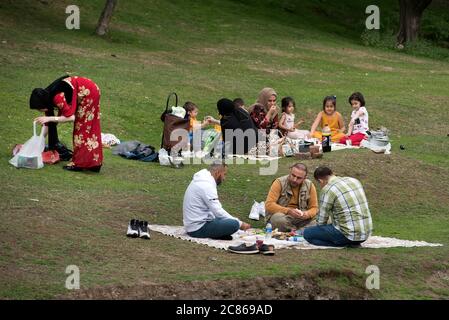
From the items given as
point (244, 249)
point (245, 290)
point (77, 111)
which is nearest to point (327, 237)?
point (244, 249)

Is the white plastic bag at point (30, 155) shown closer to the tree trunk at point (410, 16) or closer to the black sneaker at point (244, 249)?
the black sneaker at point (244, 249)

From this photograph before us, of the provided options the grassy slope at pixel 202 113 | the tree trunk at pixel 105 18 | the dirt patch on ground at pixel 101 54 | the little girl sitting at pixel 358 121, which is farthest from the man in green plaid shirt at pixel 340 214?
the tree trunk at pixel 105 18

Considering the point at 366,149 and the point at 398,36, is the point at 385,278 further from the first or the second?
the point at 398,36

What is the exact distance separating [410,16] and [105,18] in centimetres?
1270

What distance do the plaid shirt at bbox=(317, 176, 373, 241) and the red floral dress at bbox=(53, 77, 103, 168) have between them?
5486mm

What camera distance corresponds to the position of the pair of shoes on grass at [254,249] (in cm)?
1541

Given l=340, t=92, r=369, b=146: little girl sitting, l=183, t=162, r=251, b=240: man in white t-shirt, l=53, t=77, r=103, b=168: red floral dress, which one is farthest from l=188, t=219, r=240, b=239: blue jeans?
l=340, t=92, r=369, b=146: little girl sitting

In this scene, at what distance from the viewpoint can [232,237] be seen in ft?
54.4

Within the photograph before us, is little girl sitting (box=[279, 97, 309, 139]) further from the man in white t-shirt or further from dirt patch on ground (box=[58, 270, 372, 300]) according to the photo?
dirt patch on ground (box=[58, 270, 372, 300])

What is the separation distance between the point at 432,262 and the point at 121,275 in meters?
4.74

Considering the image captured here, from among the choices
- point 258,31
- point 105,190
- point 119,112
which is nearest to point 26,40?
point 119,112

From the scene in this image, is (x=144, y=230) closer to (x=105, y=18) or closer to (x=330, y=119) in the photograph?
(x=330, y=119)

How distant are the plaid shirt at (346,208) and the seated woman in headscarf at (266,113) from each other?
7717 millimetres

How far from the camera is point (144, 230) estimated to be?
630 inches
